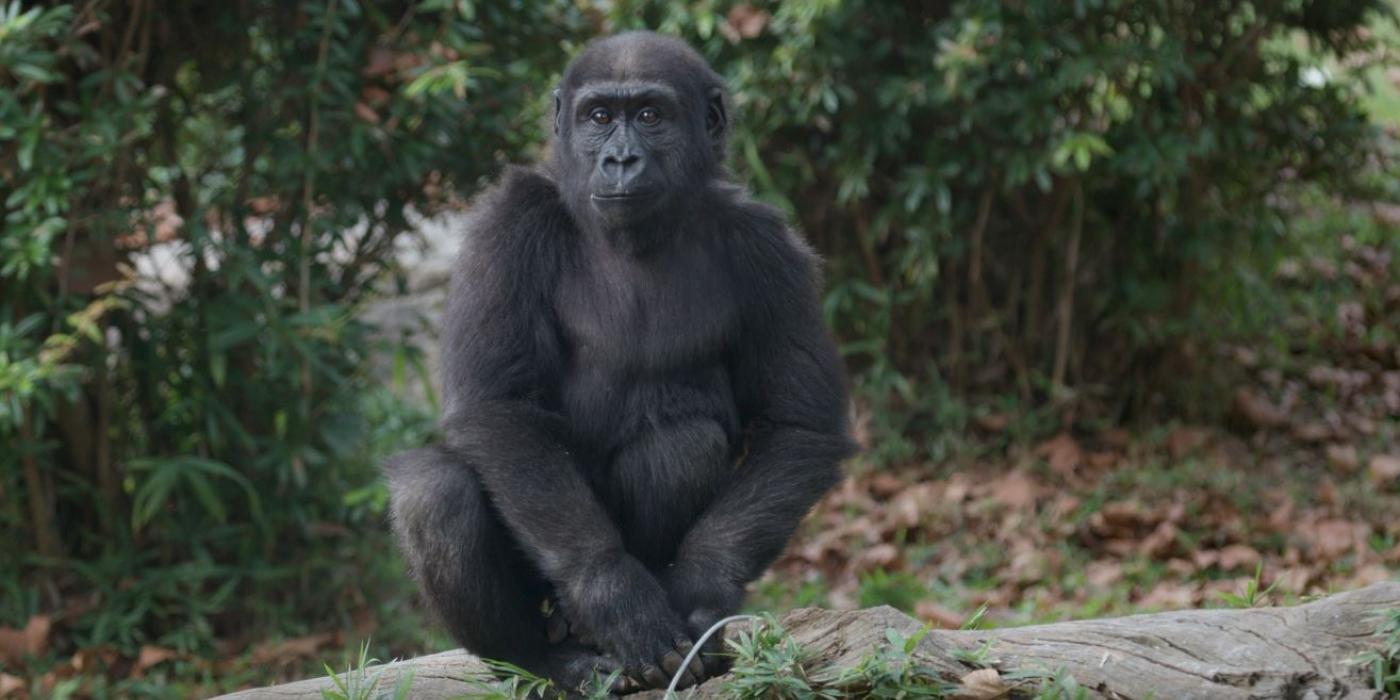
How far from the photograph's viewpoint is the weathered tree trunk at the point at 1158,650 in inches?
173

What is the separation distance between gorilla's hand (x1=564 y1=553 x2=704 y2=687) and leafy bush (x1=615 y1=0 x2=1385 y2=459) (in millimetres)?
3930

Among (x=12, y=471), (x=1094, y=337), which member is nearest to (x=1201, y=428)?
(x=1094, y=337)

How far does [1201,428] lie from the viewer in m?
9.30

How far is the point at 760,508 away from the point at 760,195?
4.19m

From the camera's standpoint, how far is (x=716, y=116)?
5.55 metres

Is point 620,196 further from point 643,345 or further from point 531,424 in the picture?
point 531,424

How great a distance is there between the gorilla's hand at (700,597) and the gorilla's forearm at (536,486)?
230 mm

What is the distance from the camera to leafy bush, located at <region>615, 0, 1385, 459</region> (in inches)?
322

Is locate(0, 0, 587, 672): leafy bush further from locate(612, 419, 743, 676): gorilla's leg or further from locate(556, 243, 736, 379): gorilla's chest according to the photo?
locate(612, 419, 743, 676): gorilla's leg

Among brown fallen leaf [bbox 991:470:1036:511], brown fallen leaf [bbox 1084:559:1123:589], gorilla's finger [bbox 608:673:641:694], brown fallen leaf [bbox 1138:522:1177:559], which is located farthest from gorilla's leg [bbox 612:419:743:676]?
brown fallen leaf [bbox 991:470:1036:511]

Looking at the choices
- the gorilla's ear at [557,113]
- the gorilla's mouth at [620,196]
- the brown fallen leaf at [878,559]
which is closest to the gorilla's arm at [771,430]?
the gorilla's mouth at [620,196]

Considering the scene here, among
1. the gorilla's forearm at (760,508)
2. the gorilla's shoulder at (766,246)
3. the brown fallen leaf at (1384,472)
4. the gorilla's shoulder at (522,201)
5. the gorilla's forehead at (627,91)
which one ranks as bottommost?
the brown fallen leaf at (1384,472)

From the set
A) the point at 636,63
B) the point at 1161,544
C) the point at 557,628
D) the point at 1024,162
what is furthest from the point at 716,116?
the point at 1161,544

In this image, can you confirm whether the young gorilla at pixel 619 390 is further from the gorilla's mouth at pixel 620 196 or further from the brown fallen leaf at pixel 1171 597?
the brown fallen leaf at pixel 1171 597
